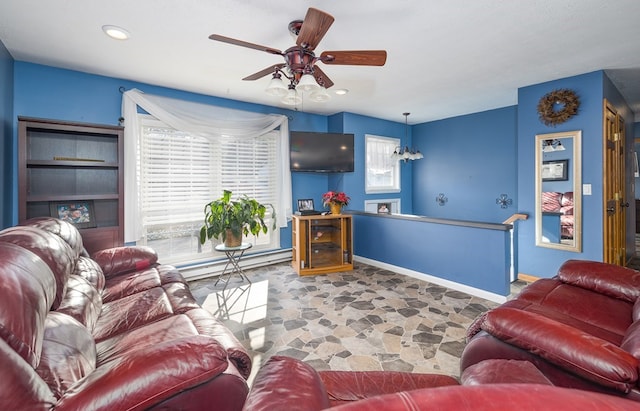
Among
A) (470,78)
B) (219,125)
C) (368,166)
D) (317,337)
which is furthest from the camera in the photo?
(368,166)

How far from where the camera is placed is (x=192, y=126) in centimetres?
387

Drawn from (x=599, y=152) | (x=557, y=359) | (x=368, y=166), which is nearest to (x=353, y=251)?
(x=368, y=166)

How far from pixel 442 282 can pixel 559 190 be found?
6.02 ft

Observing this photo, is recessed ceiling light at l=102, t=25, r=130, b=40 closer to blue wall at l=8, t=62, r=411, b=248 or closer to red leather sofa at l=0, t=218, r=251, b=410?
blue wall at l=8, t=62, r=411, b=248

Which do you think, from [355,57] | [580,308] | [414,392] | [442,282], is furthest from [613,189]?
[414,392]

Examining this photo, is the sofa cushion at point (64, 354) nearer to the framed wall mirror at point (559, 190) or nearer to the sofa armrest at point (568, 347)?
the sofa armrest at point (568, 347)

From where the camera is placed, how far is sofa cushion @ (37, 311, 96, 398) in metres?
1.01

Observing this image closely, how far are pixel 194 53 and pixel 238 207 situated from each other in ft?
5.57

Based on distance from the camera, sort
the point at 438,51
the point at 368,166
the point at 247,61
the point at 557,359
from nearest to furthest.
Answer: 1. the point at 557,359
2. the point at 438,51
3. the point at 247,61
4. the point at 368,166

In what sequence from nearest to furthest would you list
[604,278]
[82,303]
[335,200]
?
1. [82,303]
2. [604,278]
3. [335,200]

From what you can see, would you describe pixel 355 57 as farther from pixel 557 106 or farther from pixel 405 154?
pixel 405 154

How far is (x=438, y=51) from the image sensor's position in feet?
9.27

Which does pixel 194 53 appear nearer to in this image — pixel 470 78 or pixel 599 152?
pixel 470 78

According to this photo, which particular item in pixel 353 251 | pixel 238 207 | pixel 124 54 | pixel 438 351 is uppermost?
pixel 124 54
